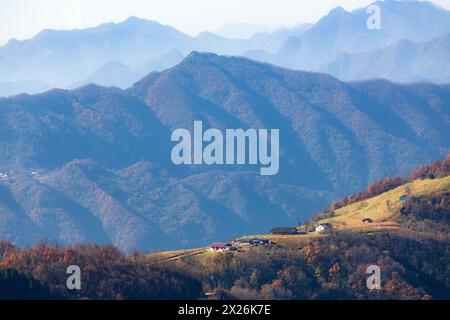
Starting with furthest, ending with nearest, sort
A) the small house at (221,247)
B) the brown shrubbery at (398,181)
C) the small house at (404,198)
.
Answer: the brown shrubbery at (398,181) → the small house at (404,198) → the small house at (221,247)

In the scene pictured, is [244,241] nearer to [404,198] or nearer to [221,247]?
[221,247]

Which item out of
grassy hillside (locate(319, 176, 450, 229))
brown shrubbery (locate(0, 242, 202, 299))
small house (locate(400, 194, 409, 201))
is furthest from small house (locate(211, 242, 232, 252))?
small house (locate(400, 194, 409, 201))

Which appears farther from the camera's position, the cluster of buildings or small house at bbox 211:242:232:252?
the cluster of buildings

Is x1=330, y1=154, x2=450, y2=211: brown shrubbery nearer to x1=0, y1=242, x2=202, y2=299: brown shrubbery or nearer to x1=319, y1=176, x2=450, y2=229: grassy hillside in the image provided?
x1=319, y1=176, x2=450, y2=229: grassy hillside

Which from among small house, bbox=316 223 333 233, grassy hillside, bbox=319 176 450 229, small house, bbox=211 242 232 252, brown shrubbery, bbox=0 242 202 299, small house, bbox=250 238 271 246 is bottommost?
brown shrubbery, bbox=0 242 202 299

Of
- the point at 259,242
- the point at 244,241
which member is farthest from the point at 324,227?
the point at 259,242

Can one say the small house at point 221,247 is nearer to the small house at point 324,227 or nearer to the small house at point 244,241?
the small house at point 244,241

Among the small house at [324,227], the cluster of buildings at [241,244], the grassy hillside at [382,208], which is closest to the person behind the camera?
the cluster of buildings at [241,244]

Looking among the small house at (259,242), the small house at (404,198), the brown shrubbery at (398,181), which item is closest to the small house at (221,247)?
the small house at (259,242)
